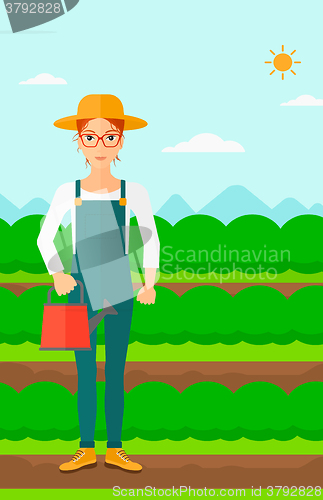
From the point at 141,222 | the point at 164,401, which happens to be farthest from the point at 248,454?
the point at 141,222

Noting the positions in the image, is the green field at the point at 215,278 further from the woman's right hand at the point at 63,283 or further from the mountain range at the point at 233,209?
the woman's right hand at the point at 63,283

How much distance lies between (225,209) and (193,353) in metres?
1.33

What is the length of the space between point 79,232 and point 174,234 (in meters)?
1.42

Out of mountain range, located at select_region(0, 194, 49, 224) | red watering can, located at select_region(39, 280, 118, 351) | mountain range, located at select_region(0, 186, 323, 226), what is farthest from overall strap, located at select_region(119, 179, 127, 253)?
mountain range, located at select_region(0, 194, 49, 224)

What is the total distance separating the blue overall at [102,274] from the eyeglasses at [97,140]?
21 cm

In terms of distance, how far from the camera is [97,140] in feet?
12.9

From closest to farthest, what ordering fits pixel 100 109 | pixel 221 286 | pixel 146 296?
pixel 100 109, pixel 146 296, pixel 221 286

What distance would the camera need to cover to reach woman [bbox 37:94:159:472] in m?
3.95

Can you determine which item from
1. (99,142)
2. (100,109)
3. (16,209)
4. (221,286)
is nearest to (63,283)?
(99,142)

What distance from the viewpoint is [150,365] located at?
4.55 meters

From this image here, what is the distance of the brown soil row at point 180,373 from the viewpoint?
14.9 ft

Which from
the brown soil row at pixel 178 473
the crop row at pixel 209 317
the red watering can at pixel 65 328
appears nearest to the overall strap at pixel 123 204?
the red watering can at pixel 65 328

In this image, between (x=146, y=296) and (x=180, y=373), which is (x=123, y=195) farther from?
(x=180, y=373)

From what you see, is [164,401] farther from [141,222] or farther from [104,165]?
[104,165]
